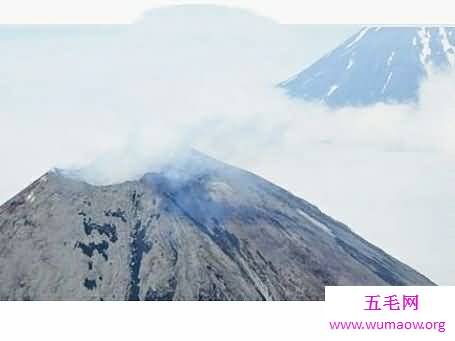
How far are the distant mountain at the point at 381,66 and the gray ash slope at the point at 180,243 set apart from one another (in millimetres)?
2524

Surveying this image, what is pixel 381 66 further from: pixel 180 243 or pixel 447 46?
pixel 180 243

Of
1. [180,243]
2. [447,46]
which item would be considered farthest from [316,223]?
[447,46]

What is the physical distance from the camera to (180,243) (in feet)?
44.4

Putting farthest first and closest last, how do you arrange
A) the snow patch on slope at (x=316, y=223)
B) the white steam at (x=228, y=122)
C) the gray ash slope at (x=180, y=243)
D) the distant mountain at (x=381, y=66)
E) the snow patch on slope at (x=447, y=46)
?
the snow patch on slope at (x=316, y=223)
the distant mountain at (x=381, y=66)
the snow patch on slope at (x=447, y=46)
the gray ash slope at (x=180, y=243)
the white steam at (x=228, y=122)

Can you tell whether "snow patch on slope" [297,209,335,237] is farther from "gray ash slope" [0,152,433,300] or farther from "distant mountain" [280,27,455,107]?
"distant mountain" [280,27,455,107]

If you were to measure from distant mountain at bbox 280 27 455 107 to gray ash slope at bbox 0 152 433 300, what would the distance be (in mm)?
2524

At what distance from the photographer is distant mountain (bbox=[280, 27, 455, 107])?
44.9 feet

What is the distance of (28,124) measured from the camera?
11312mm

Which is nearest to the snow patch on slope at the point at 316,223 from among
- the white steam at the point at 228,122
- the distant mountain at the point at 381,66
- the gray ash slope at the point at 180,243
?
the gray ash slope at the point at 180,243

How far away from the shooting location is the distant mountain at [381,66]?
13693 millimetres

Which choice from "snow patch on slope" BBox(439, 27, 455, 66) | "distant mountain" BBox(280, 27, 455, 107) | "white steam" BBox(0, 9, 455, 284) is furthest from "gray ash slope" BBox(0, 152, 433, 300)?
"snow patch on slope" BBox(439, 27, 455, 66)

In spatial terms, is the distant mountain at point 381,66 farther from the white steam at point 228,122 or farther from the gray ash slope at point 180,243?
the gray ash slope at point 180,243

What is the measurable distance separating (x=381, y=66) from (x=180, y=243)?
6760mm

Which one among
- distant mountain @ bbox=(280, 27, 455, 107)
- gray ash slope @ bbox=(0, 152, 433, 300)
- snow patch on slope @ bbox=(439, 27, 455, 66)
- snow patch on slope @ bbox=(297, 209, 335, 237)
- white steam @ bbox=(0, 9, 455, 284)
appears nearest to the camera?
white steam @ bbox=(0, 9, 455, 284)
